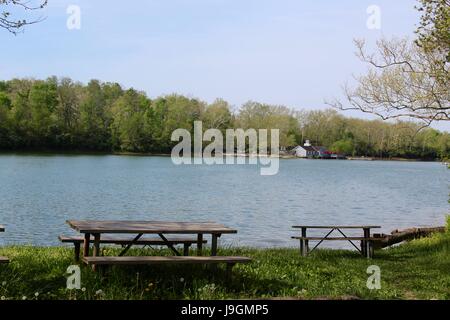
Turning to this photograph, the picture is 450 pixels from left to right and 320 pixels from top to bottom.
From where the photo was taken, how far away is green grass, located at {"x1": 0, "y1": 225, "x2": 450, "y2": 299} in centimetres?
736

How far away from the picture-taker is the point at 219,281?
8.24 m

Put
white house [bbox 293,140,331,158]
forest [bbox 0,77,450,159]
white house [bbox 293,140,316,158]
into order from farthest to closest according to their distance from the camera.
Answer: white house [bbox 293,140,331,158], white house [bbox 293,140,316,158], forest [bbox 0,77,450,159]

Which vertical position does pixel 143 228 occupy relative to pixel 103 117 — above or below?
below

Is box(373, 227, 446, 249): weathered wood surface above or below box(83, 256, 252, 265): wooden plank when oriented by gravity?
below

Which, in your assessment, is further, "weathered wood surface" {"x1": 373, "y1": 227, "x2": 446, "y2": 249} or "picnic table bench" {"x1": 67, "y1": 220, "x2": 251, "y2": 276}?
"weathered wood surface" {"x1": 373, "y1": 227, "x2": 446, "y2": 249}

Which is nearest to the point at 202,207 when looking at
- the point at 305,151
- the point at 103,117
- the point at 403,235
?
the point at 403,235

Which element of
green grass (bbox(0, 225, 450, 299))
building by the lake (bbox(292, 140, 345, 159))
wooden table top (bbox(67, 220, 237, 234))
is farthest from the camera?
building by the lake (bbox(292, 140, 345, 159))

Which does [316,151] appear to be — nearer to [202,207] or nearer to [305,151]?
[305,151]

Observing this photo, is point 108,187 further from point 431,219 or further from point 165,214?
point 431,219

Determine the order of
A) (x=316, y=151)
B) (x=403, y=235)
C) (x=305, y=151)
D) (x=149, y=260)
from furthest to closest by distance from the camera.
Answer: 1. (x=316, y=151)
2. (x=305, y=151)
3. (x=403, y=235)
4. (x=149, y=260)

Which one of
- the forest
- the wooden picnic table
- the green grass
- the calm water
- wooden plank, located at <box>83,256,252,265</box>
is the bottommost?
the calm water

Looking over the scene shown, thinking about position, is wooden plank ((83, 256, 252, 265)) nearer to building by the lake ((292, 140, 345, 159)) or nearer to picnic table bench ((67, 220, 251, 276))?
picnic table bench ((67, 220, 251, 276))

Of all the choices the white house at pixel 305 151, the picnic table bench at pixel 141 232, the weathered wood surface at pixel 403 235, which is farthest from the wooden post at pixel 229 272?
the white house at pixel 305 151

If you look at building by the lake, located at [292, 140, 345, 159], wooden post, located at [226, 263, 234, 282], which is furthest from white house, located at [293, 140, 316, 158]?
wooden post, located at [226, 263, 234, 282]
